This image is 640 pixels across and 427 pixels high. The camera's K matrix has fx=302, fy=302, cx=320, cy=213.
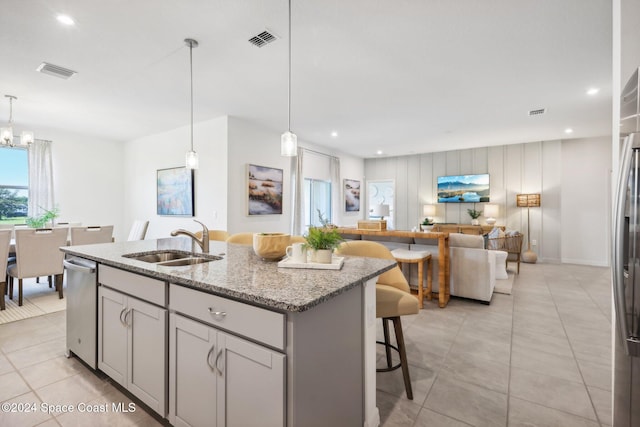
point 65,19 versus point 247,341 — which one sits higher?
point 65,19

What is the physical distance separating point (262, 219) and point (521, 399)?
4.31 meters

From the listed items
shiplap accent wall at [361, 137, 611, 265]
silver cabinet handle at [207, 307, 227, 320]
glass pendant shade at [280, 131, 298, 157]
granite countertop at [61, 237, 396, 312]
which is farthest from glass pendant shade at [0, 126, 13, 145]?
shiplap accent wall at [361, 137, 611, 265]

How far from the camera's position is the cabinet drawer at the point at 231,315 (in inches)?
44.6

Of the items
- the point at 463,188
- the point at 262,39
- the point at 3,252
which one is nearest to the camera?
the point at 262,39

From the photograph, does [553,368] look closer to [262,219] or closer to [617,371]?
[617,371]

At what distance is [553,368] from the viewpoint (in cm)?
226

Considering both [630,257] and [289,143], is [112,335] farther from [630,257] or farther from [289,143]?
[630,257]

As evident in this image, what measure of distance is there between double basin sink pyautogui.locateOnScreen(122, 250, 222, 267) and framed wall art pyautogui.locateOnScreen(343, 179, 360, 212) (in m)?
5.93

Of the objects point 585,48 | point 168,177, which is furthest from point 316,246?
point 168,177

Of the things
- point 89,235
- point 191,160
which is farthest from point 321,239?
point 89,235

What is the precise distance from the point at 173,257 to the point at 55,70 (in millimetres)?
2607

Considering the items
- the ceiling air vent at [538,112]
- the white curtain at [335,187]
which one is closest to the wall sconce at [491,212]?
the ceiling air vent at [538,112]

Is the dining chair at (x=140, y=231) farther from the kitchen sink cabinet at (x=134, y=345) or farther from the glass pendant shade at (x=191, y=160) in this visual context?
the kitchen sink cabinet at (x=134, y=345)

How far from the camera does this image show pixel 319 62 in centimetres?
304
